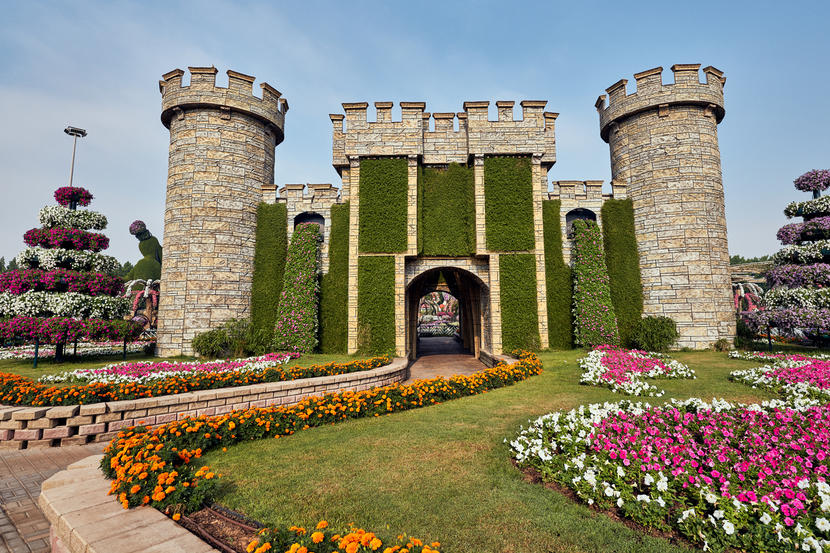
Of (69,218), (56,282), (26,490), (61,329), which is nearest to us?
(26,490)

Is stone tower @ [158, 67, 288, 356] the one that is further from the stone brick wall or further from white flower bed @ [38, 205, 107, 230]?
the stone brick wall

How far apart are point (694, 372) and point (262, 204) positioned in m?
18.1

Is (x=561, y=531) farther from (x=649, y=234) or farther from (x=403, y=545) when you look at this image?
(x=649, y=234)

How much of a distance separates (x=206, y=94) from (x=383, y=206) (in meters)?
9.26

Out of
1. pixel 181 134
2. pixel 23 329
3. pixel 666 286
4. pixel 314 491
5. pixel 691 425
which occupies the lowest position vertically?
pixel 314 491

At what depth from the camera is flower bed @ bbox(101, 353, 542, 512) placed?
3.84 metres

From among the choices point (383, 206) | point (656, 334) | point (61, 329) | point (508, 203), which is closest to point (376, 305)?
point (383, 206)

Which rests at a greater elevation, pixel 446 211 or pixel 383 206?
pixel 383 206

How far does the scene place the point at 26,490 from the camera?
5117 mm

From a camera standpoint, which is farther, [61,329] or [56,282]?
[56,282]

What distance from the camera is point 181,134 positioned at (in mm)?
16453

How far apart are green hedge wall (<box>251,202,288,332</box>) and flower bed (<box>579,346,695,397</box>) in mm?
13204

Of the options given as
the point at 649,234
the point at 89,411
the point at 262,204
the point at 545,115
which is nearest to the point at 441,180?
the point at 545,115

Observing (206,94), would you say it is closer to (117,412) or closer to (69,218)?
(69,218)
